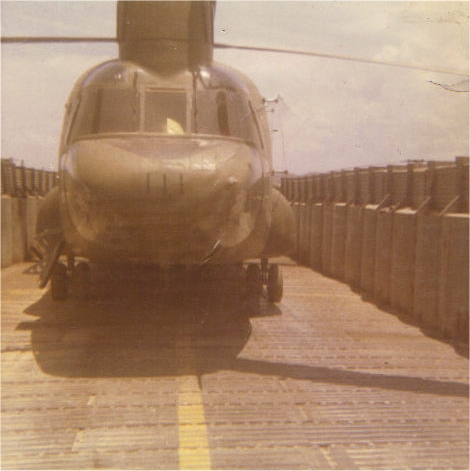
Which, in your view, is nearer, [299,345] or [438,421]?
[438,421]

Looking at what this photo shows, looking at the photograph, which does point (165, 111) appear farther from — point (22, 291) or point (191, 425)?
point (22, 291)

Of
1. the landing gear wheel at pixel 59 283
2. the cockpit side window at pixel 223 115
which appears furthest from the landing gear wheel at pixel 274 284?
the landing gear wheel at pixel 59 283

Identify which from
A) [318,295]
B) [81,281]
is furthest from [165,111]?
[318,295]

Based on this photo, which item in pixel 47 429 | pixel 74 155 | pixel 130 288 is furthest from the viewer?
pixel 130 288

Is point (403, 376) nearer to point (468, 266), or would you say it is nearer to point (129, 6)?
point (468, 266)

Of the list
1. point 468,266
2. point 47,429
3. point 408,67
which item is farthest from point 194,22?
point 47,429

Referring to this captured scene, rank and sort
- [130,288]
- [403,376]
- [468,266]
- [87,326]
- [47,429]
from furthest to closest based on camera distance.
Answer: [130,288], [87,326], [468,266], [403,376], [47,429]
